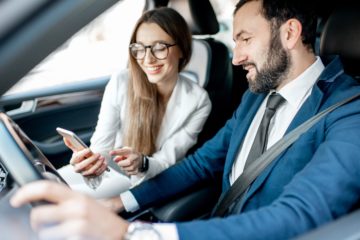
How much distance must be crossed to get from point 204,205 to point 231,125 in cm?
34

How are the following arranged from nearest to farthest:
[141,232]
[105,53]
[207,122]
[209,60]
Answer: [141,232]
[207,122]
[209,60]
[105,53]

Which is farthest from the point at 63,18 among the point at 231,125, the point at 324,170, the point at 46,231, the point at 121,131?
the point at 121,131

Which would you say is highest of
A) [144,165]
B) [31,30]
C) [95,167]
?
[31,30]

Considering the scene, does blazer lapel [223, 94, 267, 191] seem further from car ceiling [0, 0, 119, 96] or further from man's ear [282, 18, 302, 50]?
car ceiling [0, 0, 119, 96]

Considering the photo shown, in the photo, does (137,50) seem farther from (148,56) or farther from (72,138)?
(72,138)

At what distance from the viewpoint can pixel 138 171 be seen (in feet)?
5.40

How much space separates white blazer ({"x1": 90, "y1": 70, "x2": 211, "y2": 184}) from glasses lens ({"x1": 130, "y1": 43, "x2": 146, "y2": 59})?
0.58 feet

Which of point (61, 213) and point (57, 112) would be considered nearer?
point (61, 213)

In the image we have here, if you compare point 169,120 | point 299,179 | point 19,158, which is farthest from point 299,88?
point 19,158

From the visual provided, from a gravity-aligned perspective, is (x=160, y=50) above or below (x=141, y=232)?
above

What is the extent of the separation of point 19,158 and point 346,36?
1.13 m

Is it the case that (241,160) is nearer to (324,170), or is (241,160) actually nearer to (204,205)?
(204,205)

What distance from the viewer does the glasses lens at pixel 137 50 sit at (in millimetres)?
1915

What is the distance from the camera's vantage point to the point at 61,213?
68 centimetres
